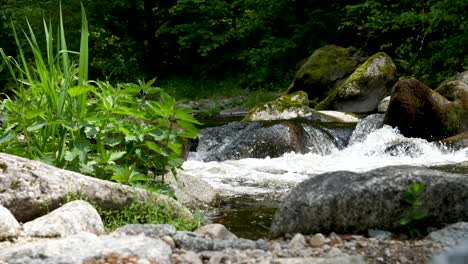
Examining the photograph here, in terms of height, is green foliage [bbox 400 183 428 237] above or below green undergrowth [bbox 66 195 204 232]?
above

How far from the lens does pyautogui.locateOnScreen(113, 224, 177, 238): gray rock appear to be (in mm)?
2826

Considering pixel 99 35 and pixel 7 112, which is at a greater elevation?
pixel 99 35

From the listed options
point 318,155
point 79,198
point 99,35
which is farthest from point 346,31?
point 79,198

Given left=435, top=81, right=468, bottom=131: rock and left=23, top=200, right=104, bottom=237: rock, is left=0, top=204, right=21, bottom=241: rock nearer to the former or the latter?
left=23, top=200, right=104, bottom=237: rock

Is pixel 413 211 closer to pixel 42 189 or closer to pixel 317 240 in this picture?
pixel 317 240

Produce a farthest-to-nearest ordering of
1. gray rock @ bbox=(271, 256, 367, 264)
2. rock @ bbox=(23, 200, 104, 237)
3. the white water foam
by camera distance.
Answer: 1. the white water foam
2. rock @ bbox=(23, 200, 104, 237)
3. gray rock @ bbox=(271, 256, 367, 264)

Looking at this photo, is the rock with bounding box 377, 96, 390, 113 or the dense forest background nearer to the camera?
the rock with bounding box 377, 96, 390, 113

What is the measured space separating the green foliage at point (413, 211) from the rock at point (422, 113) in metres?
6.90

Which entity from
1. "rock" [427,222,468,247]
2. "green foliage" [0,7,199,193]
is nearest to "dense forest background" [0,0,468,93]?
"green foliage" [0,7,199,193]

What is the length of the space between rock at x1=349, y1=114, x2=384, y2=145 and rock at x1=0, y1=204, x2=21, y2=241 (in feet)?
25.9

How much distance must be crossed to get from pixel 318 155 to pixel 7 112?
6.29 meters

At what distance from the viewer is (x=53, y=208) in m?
3.48

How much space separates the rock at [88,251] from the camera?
7.72 ft

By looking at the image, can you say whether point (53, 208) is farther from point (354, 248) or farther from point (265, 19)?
point (265, 19)
